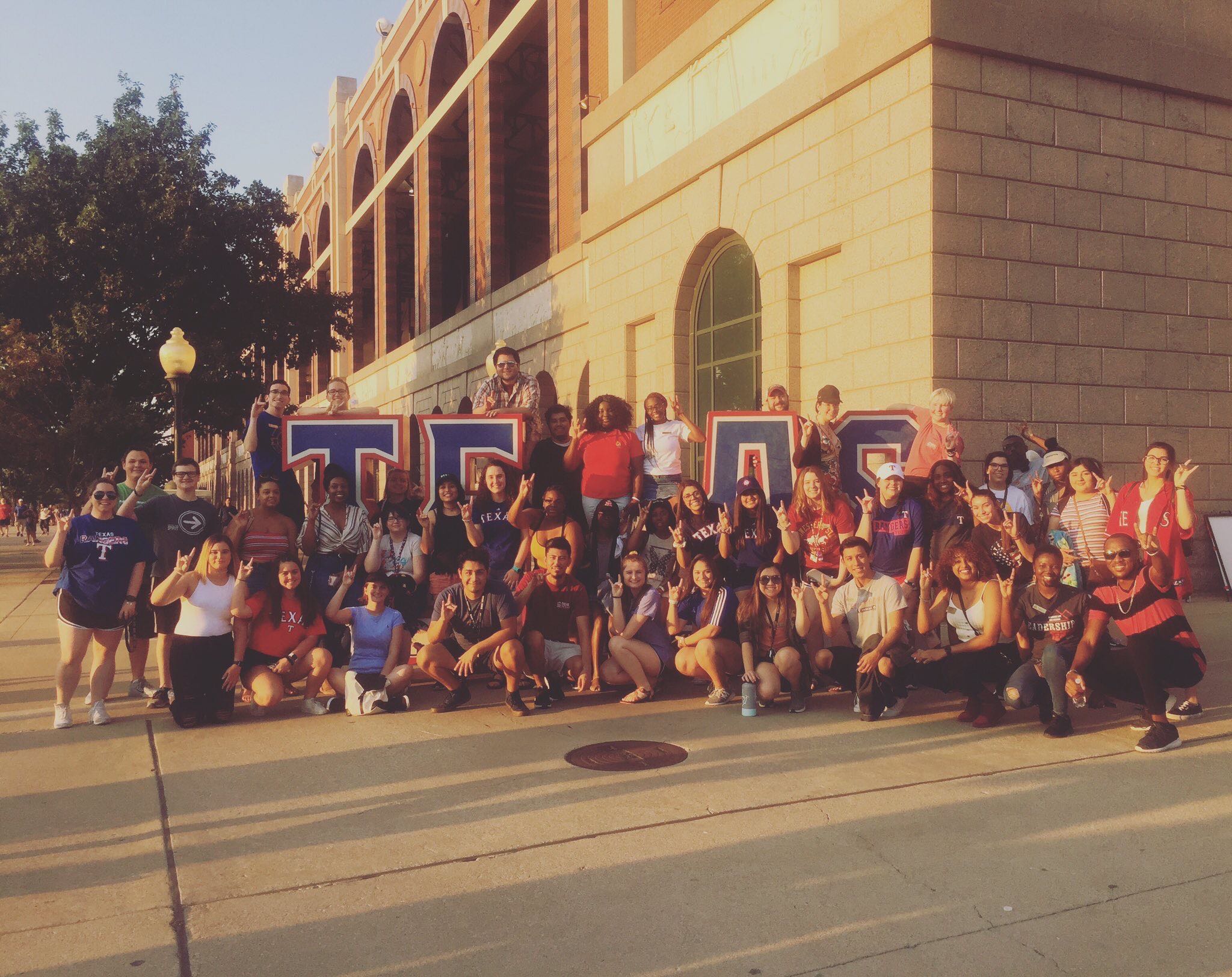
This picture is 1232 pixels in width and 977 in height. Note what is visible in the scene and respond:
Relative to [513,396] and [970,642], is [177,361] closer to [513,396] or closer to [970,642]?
[513,396]

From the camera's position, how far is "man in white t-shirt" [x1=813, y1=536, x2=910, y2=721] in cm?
691

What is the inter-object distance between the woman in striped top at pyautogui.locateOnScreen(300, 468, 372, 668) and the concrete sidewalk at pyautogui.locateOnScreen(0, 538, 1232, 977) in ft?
3.84

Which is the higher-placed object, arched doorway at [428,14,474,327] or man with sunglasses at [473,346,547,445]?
arched doorway at [428,14,474,327]

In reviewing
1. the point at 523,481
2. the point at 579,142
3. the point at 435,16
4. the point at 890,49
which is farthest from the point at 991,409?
the point at 435,16

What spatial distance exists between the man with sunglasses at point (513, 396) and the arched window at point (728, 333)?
4490 millimetres

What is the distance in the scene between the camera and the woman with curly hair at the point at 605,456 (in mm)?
8781

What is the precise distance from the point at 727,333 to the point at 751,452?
5.09 metres

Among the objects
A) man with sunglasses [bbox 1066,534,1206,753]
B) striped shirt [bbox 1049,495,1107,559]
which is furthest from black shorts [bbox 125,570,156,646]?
striped shirt [bbox 1049,495,1107,559]

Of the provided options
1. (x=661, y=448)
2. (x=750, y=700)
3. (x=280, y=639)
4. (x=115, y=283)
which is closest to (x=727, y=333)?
(x=661, y=448)

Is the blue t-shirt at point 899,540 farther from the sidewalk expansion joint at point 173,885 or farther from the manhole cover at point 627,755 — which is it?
the sidewalk expansion joint at point 173,885

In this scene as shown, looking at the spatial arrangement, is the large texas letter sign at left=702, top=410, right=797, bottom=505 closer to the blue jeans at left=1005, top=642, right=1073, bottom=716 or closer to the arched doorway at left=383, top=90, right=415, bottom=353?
the blue jeans at left=1005, top=642, right=1073, bottom=716

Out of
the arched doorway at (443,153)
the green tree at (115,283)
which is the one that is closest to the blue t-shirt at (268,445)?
the green tree at (115,283)

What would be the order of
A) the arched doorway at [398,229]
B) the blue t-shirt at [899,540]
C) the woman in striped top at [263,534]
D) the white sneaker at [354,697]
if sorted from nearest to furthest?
1. the white sneaker at [354,697]
2. the blue t-shirt at [899,540]
3. the woman in striped top at [263,534]
4. the arched doorway at [398,229]

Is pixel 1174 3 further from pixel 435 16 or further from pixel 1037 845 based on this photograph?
pixel 435 16
